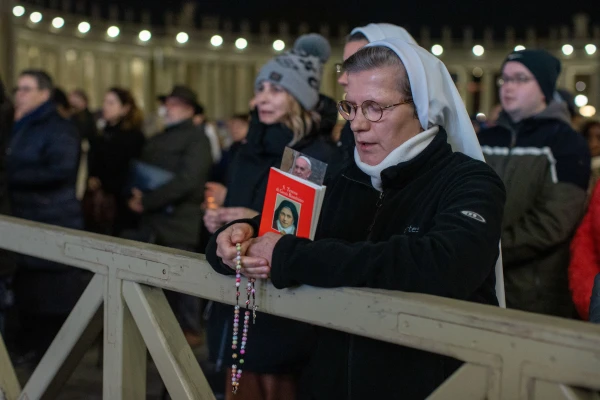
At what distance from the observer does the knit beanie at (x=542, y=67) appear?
378 cm

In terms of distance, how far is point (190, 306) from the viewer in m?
5.99

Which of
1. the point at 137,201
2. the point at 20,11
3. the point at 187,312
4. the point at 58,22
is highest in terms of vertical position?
the point at 20,11

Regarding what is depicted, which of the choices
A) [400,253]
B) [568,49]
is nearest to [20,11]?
[568,49]

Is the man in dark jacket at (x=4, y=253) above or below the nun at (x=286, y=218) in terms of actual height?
below

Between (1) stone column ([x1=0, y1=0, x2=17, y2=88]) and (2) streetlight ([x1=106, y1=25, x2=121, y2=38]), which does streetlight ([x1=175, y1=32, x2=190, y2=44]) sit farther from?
(1) stone column ([x1=0, y1=0, x2=17, y2=88])

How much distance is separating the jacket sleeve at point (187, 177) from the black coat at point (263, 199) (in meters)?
2.09

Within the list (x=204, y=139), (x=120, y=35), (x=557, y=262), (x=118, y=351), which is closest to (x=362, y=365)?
(x=118, y=351)

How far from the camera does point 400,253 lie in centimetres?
192

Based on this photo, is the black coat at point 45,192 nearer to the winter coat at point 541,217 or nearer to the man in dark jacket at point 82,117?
the man in dark jacket at point 82,117

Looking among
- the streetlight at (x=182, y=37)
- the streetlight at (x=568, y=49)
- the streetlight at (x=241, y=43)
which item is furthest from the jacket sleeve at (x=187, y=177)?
the streetlight at (x=241, y=43)

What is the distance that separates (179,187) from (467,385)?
4.24 m

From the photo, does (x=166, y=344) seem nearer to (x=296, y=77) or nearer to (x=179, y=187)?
(x=296, y=77)

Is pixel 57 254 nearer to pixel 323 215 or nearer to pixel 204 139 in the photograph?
pixel 323 215

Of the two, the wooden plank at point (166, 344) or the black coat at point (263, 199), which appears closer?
the wooden plank at point (166, 344)
